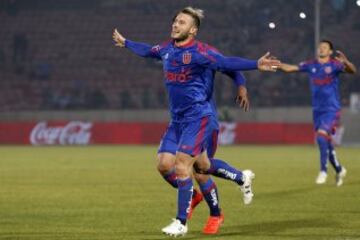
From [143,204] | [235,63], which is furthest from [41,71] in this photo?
[235,63]

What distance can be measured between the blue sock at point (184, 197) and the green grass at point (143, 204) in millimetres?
302

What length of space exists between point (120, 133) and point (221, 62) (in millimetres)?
28350

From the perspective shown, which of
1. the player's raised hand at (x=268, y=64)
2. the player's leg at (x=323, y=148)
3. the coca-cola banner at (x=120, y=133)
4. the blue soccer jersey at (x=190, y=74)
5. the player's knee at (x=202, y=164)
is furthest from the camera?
the coca-cola banner at (x=120, y=133)

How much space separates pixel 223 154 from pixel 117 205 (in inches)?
635

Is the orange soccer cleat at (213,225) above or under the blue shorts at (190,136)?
under

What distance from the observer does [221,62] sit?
388 inches

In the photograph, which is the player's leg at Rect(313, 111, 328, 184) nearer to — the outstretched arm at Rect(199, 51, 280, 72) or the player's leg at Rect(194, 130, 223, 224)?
the player's leg at Rect(194, 130, 223, 224)

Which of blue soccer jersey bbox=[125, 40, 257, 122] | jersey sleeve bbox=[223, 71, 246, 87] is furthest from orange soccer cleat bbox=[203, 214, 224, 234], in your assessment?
jersey sleeve bbox=[223, 71, 246, 87]

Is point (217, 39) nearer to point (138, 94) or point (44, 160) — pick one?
point (138, 94)

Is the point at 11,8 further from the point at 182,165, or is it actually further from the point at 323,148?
the point at 182,165

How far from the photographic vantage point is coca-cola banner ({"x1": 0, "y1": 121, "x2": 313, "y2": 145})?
3759 cm

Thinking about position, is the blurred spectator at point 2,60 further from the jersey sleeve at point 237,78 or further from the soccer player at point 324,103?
the jersey sleeve at point 237,78

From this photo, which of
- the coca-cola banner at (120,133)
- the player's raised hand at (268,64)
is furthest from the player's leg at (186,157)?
the coca-cola banner at (120,133)

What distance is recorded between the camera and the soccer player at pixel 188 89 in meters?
9.84
